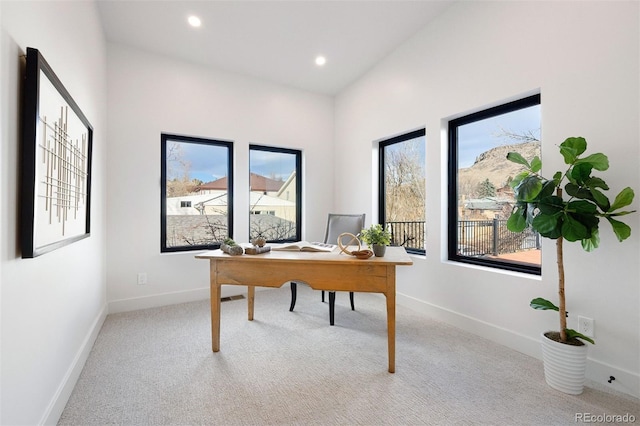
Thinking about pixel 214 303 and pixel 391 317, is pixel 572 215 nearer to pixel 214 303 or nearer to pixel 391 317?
pixel 391 317

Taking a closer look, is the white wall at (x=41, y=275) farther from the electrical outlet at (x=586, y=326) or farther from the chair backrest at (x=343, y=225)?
the electrical outlet at (x=586, y=326)

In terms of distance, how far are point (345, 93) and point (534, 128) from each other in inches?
104

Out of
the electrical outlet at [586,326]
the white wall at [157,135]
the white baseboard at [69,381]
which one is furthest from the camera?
the white wall at [157,135]

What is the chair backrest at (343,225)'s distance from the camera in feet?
10.6

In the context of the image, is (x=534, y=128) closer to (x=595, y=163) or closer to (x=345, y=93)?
(x=595, y=163)

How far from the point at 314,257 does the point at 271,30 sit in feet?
7.90

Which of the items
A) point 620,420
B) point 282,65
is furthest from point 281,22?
point 620,420

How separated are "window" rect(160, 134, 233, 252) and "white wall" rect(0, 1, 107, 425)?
3.44 feet

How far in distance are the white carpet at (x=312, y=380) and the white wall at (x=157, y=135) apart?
66cm

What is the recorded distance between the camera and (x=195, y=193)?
367cm

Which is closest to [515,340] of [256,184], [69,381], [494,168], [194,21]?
[494,168]

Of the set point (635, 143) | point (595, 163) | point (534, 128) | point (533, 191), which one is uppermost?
point (534, 128)

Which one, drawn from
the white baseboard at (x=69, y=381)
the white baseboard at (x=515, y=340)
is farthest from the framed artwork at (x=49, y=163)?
the white baseboard at (x=515, y=340)

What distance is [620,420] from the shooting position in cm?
151
